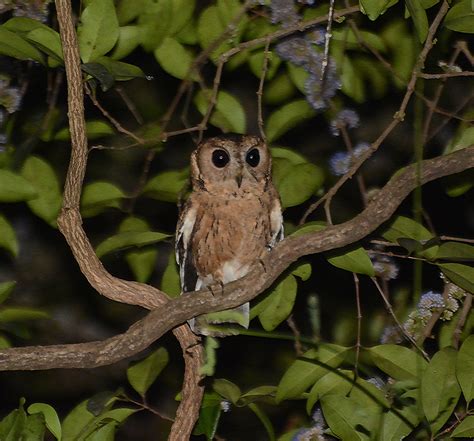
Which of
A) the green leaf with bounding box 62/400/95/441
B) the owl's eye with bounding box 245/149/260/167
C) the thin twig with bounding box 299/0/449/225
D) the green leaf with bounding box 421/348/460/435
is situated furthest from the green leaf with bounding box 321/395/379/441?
the owl's eye with bounding box 245/149/260/167

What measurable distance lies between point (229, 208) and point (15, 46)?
0.92 metres

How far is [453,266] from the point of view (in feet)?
7.37

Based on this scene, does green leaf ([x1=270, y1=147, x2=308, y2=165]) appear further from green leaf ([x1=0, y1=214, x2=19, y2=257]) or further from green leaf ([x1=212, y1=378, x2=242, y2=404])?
green leaf ([x1=0, y1=214, x2=19, y2=257])

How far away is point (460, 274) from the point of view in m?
2.22

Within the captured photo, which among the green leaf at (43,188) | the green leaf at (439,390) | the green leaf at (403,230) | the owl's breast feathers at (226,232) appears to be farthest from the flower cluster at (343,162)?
the green leaf at (43,188)

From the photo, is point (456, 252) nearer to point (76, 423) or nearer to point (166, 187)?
point (166, 187)

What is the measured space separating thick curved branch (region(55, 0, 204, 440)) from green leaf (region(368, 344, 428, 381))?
1.37 ft

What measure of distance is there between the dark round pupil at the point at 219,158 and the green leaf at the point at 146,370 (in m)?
0.64

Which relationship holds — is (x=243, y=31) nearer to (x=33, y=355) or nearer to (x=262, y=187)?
(x=262, y=187)

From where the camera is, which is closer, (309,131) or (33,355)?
(33,355)

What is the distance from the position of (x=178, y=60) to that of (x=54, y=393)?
2229mm

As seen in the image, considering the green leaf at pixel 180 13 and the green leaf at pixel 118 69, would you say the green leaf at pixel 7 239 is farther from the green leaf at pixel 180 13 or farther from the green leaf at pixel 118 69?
the green leaf at pixel 180 13

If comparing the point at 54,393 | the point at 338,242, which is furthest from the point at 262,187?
the point at 54,393

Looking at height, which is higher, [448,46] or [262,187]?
[448,46]
